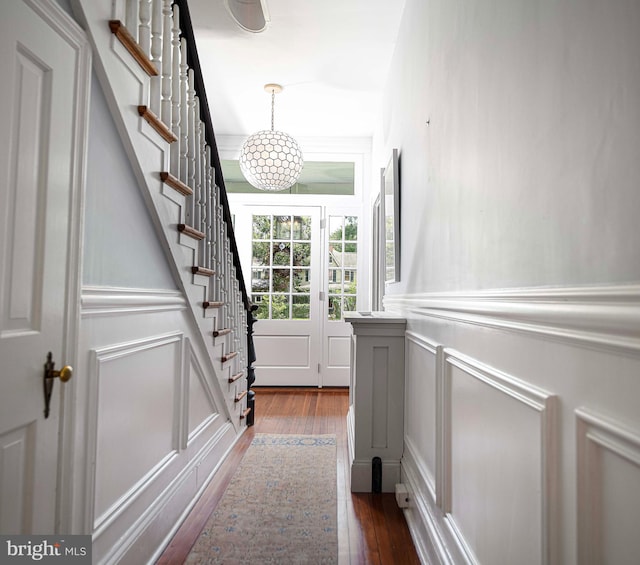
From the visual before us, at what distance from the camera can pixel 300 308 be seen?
4734 millimetres

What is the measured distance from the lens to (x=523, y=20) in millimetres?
957

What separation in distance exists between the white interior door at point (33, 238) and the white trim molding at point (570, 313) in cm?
107

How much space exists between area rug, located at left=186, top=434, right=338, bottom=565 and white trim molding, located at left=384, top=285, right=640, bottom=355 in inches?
45.1

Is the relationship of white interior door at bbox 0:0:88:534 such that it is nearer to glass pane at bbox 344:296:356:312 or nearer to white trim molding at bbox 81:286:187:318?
white trim molding at bbox 81:286:187:318

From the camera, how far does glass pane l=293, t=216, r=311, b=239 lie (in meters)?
4.77

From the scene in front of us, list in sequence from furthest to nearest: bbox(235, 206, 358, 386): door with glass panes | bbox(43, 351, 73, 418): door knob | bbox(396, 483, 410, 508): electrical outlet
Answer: bbox(235, 206, 358, 386): door with glass panes, bbox(396, 483, 410, 508): electrical outlet, bbox(43, 351, 73, 418): door knob

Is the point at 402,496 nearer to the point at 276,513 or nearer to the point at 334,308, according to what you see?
the point at 276,513

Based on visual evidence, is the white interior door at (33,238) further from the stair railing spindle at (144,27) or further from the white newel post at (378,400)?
the white newel post at (378,400)

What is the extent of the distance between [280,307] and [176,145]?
121 inches

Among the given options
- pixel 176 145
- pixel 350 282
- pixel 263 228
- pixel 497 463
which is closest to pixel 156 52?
pixel 176 145

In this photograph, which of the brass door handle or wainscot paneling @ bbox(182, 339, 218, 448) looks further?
wainscot paneling @ bbox(182, 339, 218, 448)

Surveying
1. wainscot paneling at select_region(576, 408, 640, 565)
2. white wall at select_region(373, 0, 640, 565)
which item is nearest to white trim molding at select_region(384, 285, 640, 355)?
white wall at select_region(373, 0, 640, 565)

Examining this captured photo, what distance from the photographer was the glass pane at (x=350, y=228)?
187 inches

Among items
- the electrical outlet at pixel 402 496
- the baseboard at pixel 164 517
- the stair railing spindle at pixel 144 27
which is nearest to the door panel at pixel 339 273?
the baseboard at pixel 164 517
